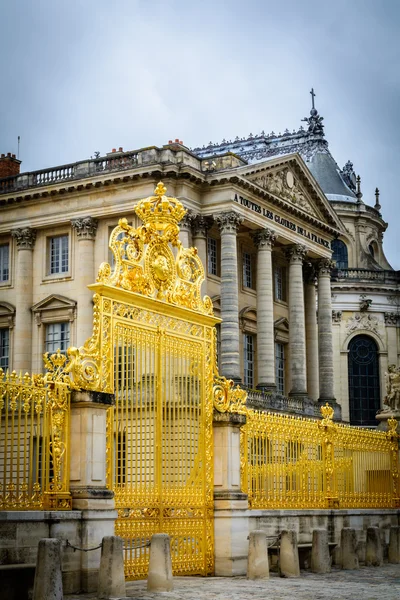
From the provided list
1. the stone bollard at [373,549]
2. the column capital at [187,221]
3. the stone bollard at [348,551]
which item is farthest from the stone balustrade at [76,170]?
the stone bollard at [348,551]

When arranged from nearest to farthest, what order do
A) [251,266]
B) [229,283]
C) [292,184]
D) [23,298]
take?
[229,283] < [23,298] < [251,266] < [292,184]

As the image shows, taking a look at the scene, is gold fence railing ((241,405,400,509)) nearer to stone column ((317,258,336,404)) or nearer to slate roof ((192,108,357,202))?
stone column ((317,258,336,404))

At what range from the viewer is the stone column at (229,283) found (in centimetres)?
4331

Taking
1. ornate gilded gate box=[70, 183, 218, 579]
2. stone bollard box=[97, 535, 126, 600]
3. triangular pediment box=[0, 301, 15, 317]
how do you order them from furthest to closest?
1. triangular pediment box=[0, 301, 15, 317]
2. ornate gilded gate box=[70, 183, 218, 579]
3. stone bollard box=[97, 535, 126, 600]

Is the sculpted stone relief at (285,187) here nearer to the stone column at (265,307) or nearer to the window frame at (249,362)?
the stone column at (265,307)

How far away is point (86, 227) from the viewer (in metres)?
44.8

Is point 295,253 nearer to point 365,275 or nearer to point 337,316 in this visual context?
point 337,316

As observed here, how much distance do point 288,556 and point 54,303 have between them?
2857cm

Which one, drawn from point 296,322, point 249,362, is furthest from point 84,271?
point 296,322

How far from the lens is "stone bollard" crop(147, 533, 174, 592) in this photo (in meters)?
14.7

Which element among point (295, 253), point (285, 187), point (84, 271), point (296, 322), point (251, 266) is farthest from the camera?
point (295, 253)

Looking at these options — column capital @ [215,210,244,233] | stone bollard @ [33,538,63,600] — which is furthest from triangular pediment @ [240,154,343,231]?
stone bollard @ [33,538,63,600]

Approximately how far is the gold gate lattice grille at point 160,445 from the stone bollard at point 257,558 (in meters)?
0.87

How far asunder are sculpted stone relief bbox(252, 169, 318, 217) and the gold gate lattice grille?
2919cm
